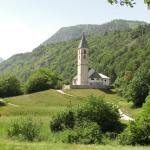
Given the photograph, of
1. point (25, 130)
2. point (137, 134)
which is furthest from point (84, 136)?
point (137, 134)

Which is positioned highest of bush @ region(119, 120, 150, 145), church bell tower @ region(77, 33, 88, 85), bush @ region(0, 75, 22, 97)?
church bell tower @ region(77, 33, 88, 85)

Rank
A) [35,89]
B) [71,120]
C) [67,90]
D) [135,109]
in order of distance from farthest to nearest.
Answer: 1. [35,89]
2. [67,90]
3. [135,109]
4. [71,120]

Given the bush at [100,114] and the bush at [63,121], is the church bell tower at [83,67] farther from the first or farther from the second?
the bush at [63,121]

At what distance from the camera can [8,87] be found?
404 feet

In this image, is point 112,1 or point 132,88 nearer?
point 112,1

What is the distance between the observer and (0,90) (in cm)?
12044

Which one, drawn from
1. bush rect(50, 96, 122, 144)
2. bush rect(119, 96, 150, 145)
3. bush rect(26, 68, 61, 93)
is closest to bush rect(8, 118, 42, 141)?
bush rect(119, 96, 150, 145)

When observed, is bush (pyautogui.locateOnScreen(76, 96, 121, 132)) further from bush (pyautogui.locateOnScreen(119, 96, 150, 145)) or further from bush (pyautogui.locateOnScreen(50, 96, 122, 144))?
bush (pyautogui.locateOnScreen(119, 96, 150, 145))

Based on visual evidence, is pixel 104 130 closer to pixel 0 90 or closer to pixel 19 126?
pixel 19 126

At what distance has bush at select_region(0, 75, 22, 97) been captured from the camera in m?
121

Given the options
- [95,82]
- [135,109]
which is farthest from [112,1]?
[95,82]

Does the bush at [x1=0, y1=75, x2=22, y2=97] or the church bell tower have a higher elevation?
the church bell tower

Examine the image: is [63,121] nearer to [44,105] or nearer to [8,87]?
[44,105]

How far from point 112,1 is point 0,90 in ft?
354
